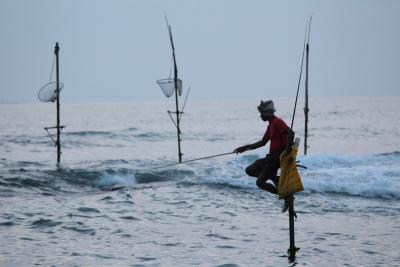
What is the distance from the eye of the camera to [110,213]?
13.6m

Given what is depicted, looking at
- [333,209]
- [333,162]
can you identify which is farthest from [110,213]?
[333,162]

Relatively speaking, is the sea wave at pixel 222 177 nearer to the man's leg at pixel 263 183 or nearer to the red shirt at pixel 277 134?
the man's leg at pixel 263 183

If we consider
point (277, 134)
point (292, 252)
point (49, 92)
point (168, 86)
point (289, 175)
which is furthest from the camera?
point (168, 86)

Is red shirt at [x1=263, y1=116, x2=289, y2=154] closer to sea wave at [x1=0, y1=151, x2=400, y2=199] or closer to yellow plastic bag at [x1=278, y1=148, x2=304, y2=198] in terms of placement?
yellow plastic bag at [x1=278, y1=148, x2=304, y2=198]

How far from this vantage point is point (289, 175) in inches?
350

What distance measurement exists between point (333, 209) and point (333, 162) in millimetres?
13474

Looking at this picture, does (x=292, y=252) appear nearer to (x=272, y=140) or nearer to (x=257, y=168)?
(x=257, y=168)

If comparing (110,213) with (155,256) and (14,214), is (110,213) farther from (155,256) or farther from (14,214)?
(155,256)

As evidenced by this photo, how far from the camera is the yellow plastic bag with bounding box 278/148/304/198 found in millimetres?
8875

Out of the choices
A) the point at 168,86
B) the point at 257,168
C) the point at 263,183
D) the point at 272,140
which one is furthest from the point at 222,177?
the point at 272,140

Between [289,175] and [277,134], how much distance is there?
0.89 m

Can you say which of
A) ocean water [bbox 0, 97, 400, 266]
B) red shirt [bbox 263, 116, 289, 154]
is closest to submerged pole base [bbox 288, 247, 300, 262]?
ocean water [bbox 0, 97, 400, 266]

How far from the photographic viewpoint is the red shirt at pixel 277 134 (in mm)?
9297

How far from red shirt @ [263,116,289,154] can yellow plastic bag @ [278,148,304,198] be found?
546 mm
